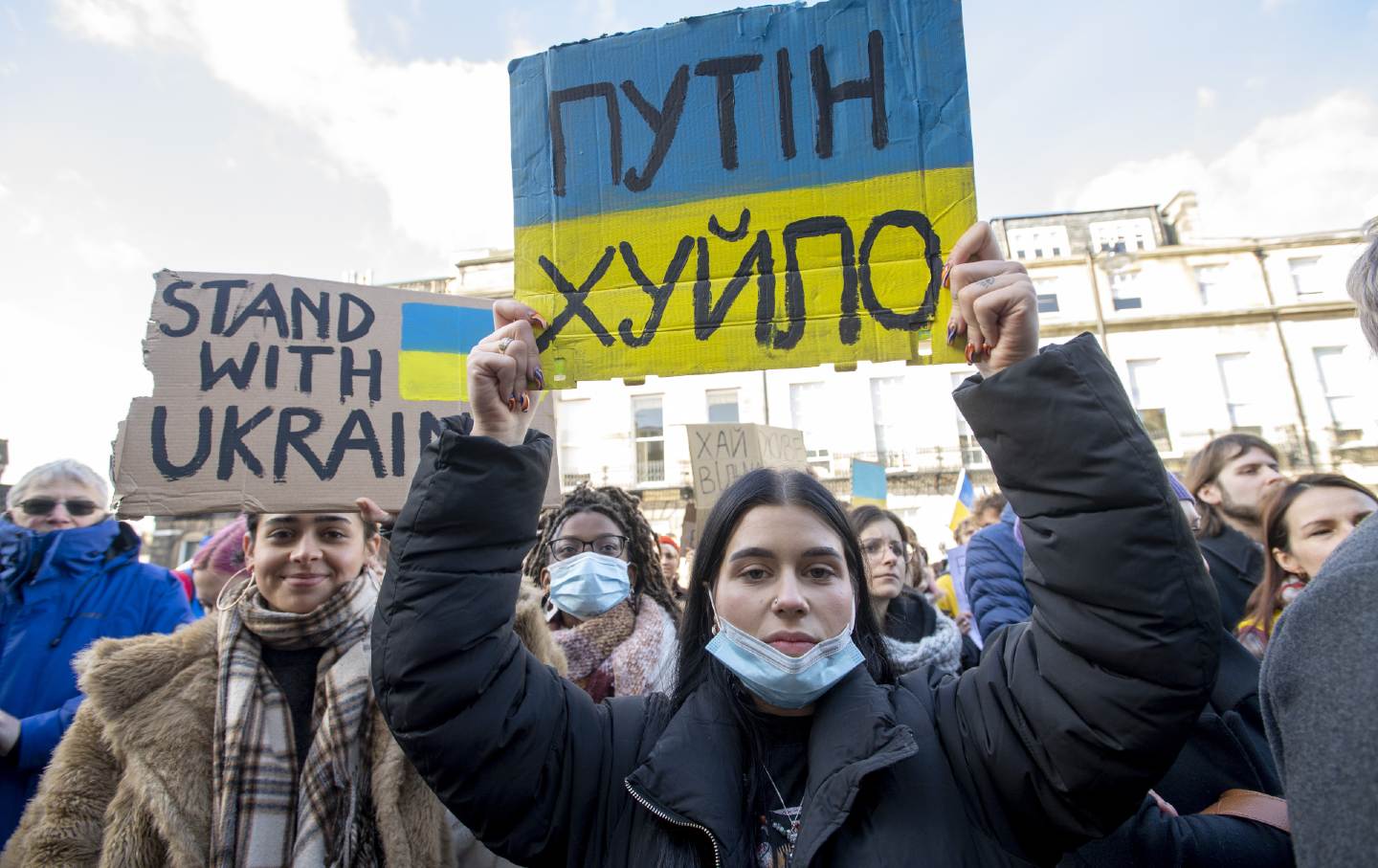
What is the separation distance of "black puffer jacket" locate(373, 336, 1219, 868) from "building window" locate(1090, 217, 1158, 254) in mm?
30004

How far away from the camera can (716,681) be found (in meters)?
1.80

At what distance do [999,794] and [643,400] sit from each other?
21.6 metres

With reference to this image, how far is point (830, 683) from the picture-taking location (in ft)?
5.54

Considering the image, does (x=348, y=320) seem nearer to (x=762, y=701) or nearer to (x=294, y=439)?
(x=294, y=439)

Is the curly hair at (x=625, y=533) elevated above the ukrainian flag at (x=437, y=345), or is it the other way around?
the ukrainian flag at (x=437, y=345)

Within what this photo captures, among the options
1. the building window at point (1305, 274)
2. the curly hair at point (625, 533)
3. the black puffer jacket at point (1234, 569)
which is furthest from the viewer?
the building window at point (1305, 274)

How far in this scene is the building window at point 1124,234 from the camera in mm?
26969

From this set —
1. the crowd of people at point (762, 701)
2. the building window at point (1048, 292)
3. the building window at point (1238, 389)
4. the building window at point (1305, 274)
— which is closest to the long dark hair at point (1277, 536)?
the crowd of people at point (762, 701)

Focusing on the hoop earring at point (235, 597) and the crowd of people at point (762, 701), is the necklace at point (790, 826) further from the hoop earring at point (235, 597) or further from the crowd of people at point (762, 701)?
the hoop earring at point (235, 597)

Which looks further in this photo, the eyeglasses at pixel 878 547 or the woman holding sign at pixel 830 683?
the eyeglasses at pixel 878 547

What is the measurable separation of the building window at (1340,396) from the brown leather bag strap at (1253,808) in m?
27.6

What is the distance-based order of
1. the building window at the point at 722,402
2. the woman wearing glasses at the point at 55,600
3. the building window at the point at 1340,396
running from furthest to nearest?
the building window at the point at 722,402 < the building window at the point at 1340,396 < the woman wearing glasses at the point at 55,600

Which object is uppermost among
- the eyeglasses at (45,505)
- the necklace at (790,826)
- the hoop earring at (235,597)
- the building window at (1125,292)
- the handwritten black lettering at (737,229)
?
the building window at (1125,292)

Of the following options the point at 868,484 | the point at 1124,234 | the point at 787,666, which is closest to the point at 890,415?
the point at 1124,234
